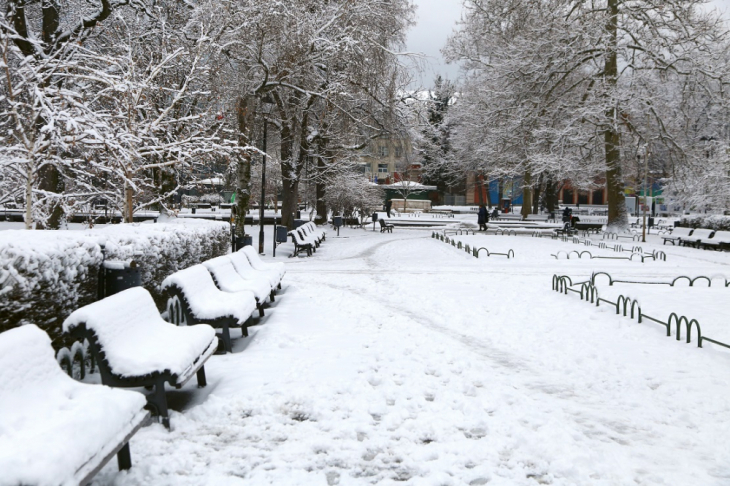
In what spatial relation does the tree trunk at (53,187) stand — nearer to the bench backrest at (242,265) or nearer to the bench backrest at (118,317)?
the bench backrest at (242,265)

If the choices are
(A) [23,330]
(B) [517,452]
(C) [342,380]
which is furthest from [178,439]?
(B) [517,452]

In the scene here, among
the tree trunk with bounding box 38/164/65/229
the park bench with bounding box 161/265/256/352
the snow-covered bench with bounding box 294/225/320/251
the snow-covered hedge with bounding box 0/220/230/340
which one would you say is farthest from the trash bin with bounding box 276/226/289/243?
the park bench with bounding box 161/265/256/352

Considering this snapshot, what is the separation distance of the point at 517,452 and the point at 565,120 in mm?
25587

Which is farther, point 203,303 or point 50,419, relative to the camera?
point 203,303

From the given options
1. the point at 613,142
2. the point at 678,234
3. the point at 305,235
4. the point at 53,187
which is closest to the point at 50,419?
the point at 53,187

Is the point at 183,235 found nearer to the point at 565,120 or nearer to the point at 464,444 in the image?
the point at 464,444

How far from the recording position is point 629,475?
3963mm

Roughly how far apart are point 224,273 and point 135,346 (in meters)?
3.95

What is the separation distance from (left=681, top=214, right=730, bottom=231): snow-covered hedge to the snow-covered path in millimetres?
21193

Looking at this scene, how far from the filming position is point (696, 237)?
25000 millimetres

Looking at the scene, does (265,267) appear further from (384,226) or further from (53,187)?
(384,226)

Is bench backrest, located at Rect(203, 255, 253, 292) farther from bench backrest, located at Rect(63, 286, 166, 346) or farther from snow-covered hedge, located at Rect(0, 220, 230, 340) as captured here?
bench backrest, located at Rect(63, 286, 166, 346)

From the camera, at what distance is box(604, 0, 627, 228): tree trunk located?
26422mm

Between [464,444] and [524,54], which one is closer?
[464,444]
